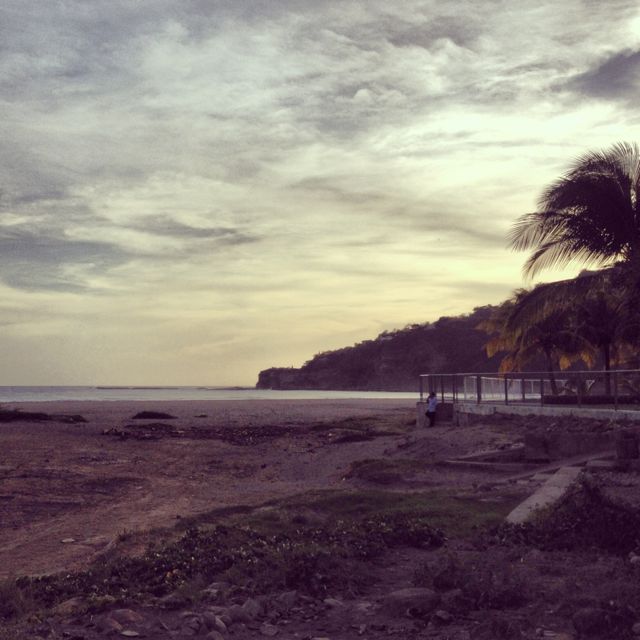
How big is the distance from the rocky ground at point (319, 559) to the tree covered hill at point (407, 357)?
11287 centimetres

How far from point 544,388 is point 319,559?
17.4m

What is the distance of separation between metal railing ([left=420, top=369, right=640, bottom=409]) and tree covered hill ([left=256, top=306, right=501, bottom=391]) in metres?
97.7

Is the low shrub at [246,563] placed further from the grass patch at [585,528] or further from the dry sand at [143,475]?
the dry sand at [143,475]

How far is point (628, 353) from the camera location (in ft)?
120

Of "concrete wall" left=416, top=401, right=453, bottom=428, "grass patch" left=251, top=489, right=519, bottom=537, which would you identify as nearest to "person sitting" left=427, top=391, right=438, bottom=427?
"concrete wall" left=416, top=401, right=453, bottom=428

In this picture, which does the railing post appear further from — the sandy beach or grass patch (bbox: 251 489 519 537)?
grass patch (bbox: 251 489 519 537)

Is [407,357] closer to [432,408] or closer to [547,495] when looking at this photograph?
[432,408]

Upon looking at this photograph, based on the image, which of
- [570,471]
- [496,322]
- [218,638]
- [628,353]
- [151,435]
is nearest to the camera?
[218,638]

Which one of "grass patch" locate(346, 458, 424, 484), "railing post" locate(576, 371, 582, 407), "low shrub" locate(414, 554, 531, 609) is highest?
"railing post" locate(576, 371, 582, 407)

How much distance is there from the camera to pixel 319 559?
25.8 feet

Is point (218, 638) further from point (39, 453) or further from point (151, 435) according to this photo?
point (151, 435)

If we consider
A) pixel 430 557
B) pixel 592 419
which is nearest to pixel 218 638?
pixel 430 557

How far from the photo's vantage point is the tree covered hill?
142m

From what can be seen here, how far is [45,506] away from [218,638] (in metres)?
10.2
